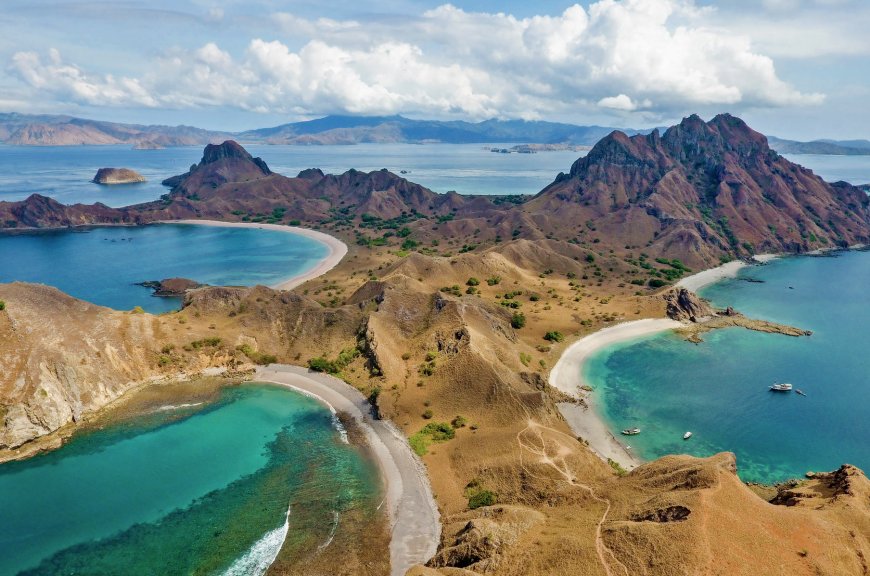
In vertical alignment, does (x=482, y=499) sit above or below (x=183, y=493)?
above

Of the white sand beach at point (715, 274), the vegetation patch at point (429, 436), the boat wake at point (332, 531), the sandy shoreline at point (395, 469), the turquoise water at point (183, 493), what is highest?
the white sand beach at point (715, 274)

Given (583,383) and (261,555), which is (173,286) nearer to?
(261,555)

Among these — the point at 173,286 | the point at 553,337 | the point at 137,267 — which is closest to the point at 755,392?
the point at 553,337

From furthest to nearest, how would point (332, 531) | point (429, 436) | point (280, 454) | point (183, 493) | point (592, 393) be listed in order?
1. point (592, 393)
2. point (429, 436)
3. point (280, 454)
4. point (183, 493)
5. point (332, 531)

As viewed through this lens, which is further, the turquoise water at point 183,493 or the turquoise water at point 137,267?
the turquoise water at point 137,267

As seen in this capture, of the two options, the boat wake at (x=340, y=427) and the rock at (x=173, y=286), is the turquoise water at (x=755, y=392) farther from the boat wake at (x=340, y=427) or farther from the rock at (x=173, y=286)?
the rock at (x=173, y=286)

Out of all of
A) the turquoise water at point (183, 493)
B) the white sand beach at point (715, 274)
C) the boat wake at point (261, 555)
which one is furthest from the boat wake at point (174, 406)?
the white sand beach at point (715, 274)

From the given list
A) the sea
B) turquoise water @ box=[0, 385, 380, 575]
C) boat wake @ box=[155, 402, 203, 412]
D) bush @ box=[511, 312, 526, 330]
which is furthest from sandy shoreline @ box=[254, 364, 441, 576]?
bush @ box=[511, 312, 526, 330]
